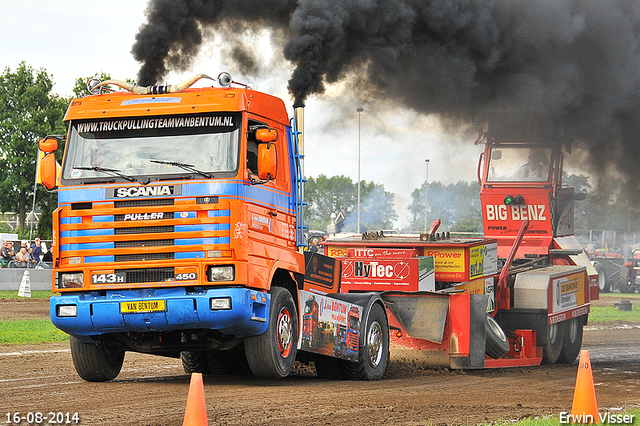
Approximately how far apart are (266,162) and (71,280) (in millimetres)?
2433

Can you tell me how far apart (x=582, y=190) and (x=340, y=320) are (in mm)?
7756

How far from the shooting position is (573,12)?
14672mm

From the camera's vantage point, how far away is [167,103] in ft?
29.7

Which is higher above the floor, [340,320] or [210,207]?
[210,207]

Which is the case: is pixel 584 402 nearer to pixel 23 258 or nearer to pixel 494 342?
pixel 494 342

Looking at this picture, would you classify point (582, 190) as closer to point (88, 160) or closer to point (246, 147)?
point (246, 147)

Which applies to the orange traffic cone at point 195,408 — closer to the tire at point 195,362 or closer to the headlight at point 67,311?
the headlight at point 67,311

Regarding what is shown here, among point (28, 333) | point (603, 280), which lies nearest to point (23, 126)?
point (603, 280)

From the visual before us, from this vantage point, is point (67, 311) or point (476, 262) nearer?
point (67, 311)

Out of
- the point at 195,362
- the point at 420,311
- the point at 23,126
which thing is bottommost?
the point at 195,362

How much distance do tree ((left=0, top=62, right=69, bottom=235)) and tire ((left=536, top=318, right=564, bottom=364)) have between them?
42.0m

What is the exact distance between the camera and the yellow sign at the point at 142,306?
8.59 m

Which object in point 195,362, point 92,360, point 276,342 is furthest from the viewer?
point 195,362

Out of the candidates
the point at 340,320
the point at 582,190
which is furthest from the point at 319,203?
the point at 340,320
